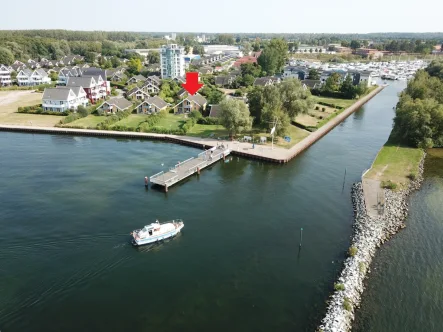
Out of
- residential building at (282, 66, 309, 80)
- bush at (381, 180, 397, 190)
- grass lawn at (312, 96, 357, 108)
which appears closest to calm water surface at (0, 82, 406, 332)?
bush at (381, 180, 397, 190)

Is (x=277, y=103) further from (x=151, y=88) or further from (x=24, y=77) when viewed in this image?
(x=24, y=77)

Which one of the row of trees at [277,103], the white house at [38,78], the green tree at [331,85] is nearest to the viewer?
the row of trees at [277,103]

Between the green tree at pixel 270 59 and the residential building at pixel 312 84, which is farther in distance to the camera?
the green tree at pixel 270 59

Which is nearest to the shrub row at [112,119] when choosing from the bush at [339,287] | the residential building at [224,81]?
the residential building at [224,81]

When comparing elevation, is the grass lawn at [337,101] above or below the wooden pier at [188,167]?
above

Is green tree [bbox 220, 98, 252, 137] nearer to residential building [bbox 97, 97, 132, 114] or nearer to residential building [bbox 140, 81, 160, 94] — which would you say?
residential building [bbox 97, 97, 132, 114]

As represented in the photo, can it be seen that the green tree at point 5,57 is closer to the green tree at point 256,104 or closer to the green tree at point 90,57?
the green tree at point 90,57
